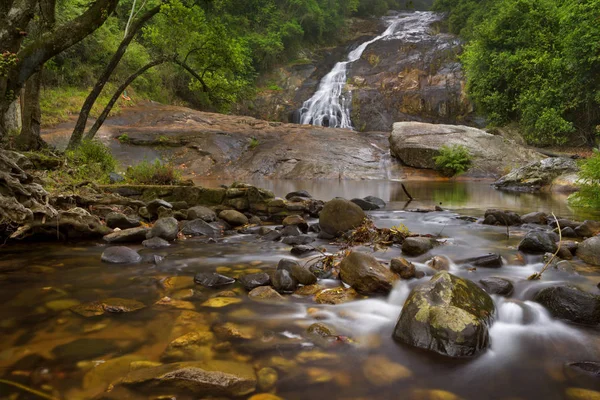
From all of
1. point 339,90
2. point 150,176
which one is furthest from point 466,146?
point 150,176

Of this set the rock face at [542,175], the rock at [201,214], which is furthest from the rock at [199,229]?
the rock face at [542,175]

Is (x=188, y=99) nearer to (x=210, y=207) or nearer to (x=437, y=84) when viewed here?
(x=437, y=84)

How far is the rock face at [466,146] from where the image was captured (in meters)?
19.8

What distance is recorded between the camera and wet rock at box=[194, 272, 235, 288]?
A: 12.8 feet

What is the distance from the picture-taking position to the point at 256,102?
108ft

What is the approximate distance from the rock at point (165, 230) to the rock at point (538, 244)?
4.94m

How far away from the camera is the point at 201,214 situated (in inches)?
287

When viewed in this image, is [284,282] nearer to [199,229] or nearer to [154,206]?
[199,229]

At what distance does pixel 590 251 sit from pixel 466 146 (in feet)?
54.6

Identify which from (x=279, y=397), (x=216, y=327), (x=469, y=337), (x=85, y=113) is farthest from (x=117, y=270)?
(x=85, y=113)

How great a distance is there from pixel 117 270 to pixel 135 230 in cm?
146

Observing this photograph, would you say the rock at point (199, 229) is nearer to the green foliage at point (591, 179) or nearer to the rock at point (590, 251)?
the rock at point (590, 251)

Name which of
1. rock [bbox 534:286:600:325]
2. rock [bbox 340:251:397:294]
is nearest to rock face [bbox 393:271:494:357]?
rock [bbox 534:286:600:325]

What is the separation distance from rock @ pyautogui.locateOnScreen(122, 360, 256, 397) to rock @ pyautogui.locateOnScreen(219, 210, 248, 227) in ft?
16.5
